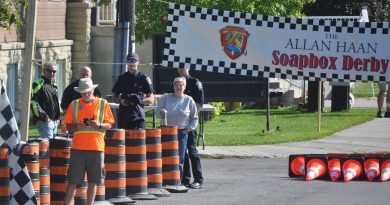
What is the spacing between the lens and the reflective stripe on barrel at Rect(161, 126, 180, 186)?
16422mm

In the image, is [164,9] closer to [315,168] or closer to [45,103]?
[45,103]

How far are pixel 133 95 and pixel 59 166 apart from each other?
2.74 m

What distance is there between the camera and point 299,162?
60.1 feet

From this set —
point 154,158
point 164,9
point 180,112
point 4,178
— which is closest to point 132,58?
point 180,112

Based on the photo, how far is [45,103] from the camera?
58.1ft

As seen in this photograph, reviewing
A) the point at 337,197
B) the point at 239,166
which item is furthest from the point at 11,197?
the point at 239,166

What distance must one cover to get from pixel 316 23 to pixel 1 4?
8.09m

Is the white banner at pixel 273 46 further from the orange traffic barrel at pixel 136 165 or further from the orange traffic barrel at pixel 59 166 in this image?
the orange traffic barrel at pixel 59 166

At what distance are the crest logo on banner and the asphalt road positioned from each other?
9.68 feet

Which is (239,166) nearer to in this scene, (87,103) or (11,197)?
(87,103)

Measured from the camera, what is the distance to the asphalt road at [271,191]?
15594 mm

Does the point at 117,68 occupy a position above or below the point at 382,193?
above

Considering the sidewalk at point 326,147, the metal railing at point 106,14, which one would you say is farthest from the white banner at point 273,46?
the metal railing at point 106,14

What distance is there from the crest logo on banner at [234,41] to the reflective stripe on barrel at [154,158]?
6.20m
